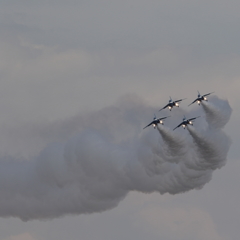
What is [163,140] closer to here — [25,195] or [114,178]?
[114,178]

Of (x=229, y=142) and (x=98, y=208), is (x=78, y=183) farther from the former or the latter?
(x=229, y=142)

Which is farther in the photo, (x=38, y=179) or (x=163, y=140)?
(x=38, y=179)

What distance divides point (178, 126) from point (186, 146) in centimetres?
297

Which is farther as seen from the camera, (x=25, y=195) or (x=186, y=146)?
(x=25, y=195)

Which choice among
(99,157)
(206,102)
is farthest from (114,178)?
(206,102)

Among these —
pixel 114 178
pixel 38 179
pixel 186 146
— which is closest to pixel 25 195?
pixel 38 179

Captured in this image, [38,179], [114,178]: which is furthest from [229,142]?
[38,179]

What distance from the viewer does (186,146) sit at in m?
171

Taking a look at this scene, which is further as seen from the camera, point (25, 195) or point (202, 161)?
Answer: point (25, 195)

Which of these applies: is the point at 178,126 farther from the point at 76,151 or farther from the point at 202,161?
the point at 76,151

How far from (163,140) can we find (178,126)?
2750mm

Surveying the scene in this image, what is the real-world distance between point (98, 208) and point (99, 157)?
22.1 feet

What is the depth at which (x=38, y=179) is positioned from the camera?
7219 inches

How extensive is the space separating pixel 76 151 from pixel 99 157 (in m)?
3.70
